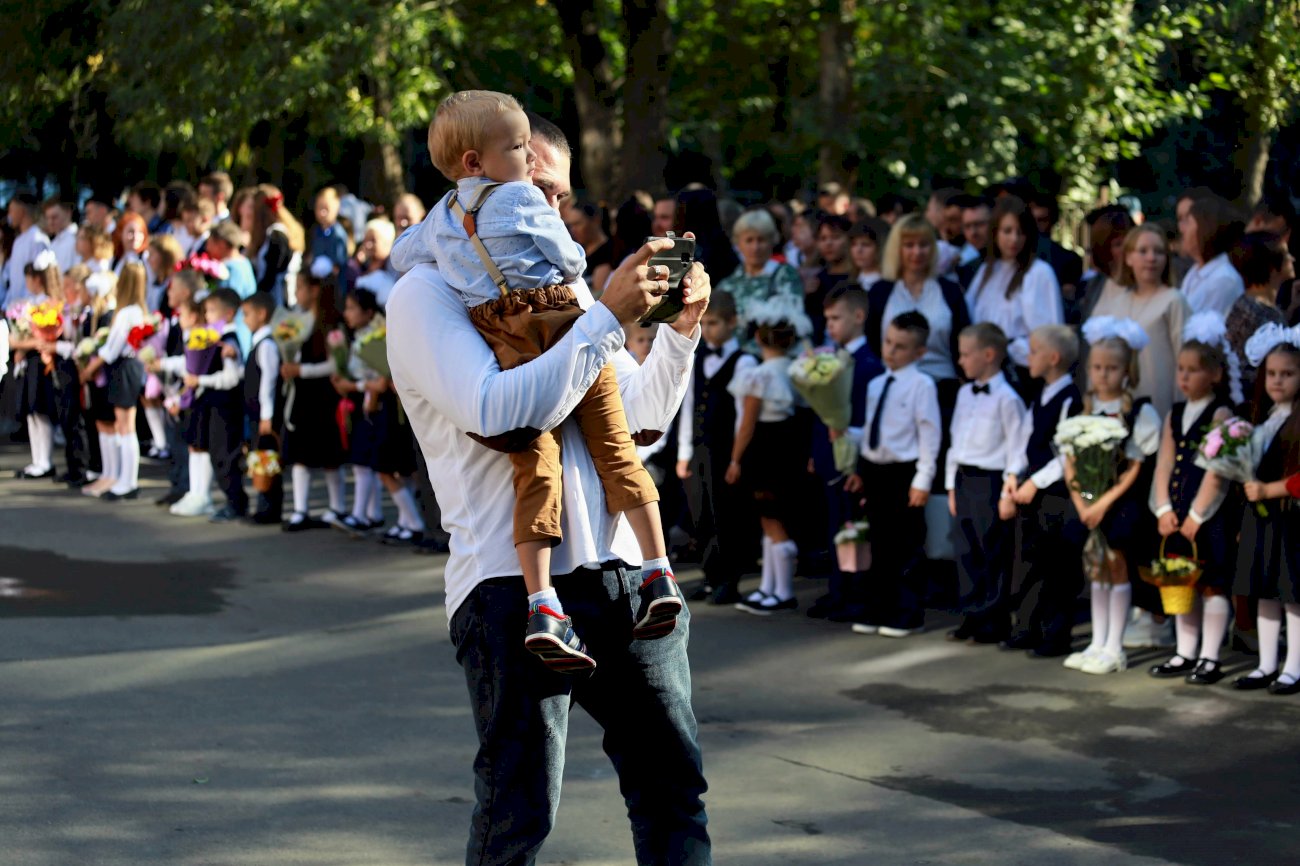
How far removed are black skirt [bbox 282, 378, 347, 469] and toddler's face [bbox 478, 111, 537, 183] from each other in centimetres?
842

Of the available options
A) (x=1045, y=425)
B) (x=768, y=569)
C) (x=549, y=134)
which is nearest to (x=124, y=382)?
(x=768, y=569)

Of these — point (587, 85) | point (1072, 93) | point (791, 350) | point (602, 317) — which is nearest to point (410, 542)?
point (791, 350)

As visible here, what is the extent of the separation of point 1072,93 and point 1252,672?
42.8 feet

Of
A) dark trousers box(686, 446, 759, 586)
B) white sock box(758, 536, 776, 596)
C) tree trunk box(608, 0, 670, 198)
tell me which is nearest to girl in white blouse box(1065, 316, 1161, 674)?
white sock box(758, 536, 776, 596)

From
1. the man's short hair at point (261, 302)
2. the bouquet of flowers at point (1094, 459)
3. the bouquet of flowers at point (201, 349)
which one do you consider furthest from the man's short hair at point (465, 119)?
the bouquet of flowers at point (201, 349)

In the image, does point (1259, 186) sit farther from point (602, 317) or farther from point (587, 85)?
point (602, 317)

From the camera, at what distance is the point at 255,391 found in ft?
40.1

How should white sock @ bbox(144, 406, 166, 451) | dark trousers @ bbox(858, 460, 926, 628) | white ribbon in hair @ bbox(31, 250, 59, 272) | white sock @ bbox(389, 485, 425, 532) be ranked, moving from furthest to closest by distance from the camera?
white ribbon in hair @ bbox(31, 250, 59, 272), white sock @ bbox(144, 406, 166, 451), white sock @ bbox(389, 485, 425, 532), dark trousers @ bbox(858, 460, 926, 628)

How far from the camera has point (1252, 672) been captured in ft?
26.2

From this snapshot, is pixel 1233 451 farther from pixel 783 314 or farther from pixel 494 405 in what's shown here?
pixel 494 405

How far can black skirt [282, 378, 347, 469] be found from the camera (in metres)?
12.0

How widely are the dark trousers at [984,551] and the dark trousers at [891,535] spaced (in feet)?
1.12

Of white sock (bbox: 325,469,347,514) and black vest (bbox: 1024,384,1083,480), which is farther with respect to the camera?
white sock (bbox: 325,469,347,514)

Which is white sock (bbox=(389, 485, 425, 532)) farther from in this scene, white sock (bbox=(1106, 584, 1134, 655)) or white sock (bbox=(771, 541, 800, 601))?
white sock (bbox=(1106, 584, 1134, 655))
